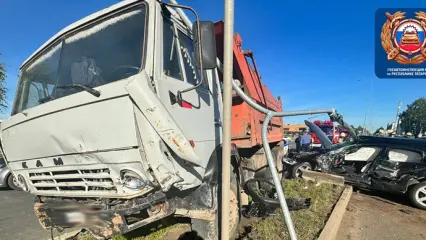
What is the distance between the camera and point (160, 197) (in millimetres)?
2453

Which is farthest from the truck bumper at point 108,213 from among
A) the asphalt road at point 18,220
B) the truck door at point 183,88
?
the asphalt road at point 18,220

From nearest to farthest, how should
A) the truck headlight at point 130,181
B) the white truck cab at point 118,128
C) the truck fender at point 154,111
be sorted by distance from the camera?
the truck fender at point 154,111, the white truck cab at point 118,128, the truck headlight at point 130,181

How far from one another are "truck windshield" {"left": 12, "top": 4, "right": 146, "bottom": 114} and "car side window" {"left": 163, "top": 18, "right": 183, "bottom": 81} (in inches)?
9.8

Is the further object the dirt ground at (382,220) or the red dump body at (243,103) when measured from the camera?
the dirt ground at (382,220)

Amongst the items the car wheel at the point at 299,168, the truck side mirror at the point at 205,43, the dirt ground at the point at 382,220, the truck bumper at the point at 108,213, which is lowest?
the dirt ground at the point at 382,220

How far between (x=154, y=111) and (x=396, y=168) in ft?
21.8

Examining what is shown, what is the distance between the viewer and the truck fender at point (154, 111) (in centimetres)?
207

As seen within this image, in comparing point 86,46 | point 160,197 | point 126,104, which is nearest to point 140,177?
point 160,197

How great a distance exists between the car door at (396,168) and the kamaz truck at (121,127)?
5.33m

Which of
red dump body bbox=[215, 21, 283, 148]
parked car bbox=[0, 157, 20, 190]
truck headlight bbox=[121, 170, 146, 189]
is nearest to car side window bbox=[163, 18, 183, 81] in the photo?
truck headlight bbox=[121, 170, 146, 189]

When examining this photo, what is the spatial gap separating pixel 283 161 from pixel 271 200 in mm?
5357

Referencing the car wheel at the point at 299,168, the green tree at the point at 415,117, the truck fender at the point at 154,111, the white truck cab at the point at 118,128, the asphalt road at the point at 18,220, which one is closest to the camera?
the truck fender at the point at 154,111

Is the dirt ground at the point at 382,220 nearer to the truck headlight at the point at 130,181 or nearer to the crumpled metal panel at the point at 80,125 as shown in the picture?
the truck headlight at the point at 130,181

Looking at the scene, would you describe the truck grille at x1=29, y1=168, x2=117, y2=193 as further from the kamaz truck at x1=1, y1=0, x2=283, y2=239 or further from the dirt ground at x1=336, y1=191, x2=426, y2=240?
the dirt ground at x1=336, y1=191, x2=426, y2=240
